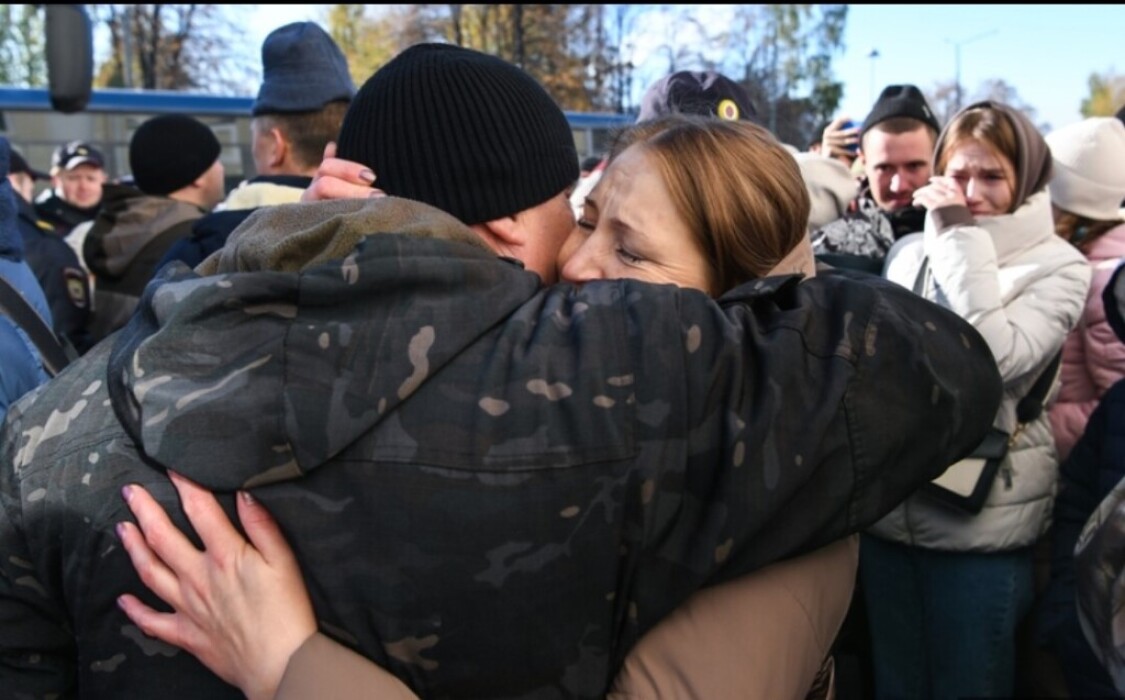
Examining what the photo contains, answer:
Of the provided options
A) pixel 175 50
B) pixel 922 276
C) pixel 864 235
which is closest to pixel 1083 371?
pixel 922 276

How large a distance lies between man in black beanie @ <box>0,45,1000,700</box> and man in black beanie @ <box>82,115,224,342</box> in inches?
119

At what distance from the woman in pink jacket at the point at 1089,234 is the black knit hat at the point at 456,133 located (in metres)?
2.16

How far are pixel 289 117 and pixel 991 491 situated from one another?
238 centimetres

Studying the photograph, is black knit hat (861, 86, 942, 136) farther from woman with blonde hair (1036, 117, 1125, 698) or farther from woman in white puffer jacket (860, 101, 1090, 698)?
woman in white puffer jacket (860, 101, 1090, 698)

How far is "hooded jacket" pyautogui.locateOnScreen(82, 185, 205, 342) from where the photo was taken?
159 inches

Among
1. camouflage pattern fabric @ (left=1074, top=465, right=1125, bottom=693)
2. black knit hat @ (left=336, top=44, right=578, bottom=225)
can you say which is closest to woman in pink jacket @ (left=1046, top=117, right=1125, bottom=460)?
camouflage pattern fabric @ (left=1074, top=465, right=1125, bottom=693)

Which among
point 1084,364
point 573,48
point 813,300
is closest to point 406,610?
point 813,300

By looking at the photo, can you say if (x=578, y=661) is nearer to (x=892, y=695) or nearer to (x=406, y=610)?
(x=406, y=610)

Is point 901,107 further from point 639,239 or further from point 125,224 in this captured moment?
point 125,224

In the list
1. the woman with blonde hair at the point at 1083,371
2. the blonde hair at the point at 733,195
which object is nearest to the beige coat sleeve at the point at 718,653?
the blonde hair at the point at 733,195

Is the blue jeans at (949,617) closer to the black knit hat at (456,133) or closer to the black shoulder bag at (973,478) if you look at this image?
the black shoulder bag at (973,478)

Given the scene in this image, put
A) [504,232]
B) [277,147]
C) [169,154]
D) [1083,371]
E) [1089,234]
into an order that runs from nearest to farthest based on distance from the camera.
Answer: [504,232], [1083,371], [277,147], [1089,234], [169,154]

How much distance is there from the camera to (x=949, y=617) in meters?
2.80

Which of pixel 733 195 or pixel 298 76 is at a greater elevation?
pixel 298 76
